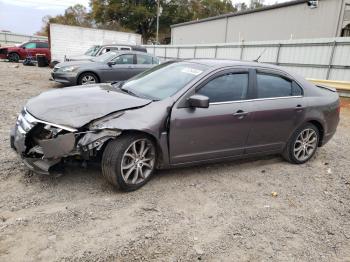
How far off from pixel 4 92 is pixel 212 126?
8.29m

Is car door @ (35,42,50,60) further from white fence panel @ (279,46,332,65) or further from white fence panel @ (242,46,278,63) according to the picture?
white fence panel @ (279,46,332,65)

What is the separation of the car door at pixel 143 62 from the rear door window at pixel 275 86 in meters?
7.13

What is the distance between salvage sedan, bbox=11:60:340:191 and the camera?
3.54 meters

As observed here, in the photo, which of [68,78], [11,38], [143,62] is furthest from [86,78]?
[11,38]

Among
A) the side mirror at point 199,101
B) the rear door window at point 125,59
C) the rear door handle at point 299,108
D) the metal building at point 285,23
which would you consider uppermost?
the metal building at point 285,23

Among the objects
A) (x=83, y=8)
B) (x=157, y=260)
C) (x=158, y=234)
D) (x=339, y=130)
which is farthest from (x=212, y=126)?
(x=83, y=8)

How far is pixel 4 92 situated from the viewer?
392 inches

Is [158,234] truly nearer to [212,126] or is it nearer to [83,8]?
[212,126]

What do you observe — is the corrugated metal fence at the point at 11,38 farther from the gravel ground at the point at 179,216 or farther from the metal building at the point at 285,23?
the gravel ground at the point at 179,216

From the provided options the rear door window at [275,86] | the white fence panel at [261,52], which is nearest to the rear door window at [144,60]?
the white fence panel at [261,52]

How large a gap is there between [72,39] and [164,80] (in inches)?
687

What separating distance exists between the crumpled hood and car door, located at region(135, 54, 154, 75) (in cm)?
721

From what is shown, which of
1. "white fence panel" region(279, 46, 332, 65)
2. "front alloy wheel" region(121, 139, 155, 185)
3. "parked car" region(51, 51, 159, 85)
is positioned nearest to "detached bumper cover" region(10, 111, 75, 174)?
"front alloy wheel" region(121, 139, 155, 185)

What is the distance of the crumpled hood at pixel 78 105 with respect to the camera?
356 centimetres
